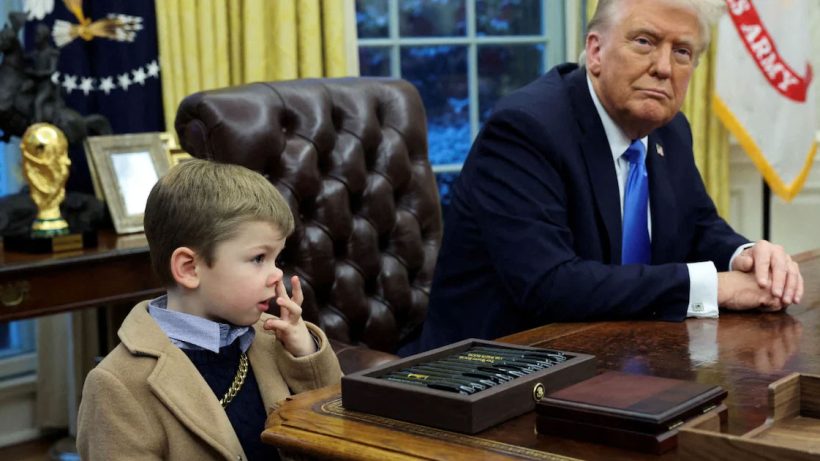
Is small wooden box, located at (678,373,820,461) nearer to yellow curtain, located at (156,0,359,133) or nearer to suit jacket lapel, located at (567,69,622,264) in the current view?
suit jacket lapel, located at (567,69,622,264)

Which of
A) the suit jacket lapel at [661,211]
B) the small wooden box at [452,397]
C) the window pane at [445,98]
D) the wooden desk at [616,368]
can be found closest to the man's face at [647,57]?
the suit jacket lapel at [661,211]

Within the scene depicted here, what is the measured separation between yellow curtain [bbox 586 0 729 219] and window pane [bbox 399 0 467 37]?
3.45 feet

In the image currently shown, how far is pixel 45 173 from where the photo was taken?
311 centimetres

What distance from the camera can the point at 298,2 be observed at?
384cm

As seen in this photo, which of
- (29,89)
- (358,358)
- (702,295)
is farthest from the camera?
(29,89)

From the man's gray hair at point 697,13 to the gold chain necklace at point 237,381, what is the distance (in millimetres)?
1120

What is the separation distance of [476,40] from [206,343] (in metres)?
3.20

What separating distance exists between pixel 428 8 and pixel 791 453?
3.71 meters

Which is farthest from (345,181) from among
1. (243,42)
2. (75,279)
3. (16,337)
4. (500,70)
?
(500,70)

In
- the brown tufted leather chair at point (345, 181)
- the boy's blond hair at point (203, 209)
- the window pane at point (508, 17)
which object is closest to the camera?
the boy's blond hair at point (203, 209)

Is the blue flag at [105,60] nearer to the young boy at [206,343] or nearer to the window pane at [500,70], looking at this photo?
the window pane at [500,70]

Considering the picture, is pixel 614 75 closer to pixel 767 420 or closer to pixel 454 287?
pixel 454 287

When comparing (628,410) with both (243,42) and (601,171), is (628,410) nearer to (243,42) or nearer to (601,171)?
(601,171)

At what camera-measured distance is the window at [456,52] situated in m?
4.51
